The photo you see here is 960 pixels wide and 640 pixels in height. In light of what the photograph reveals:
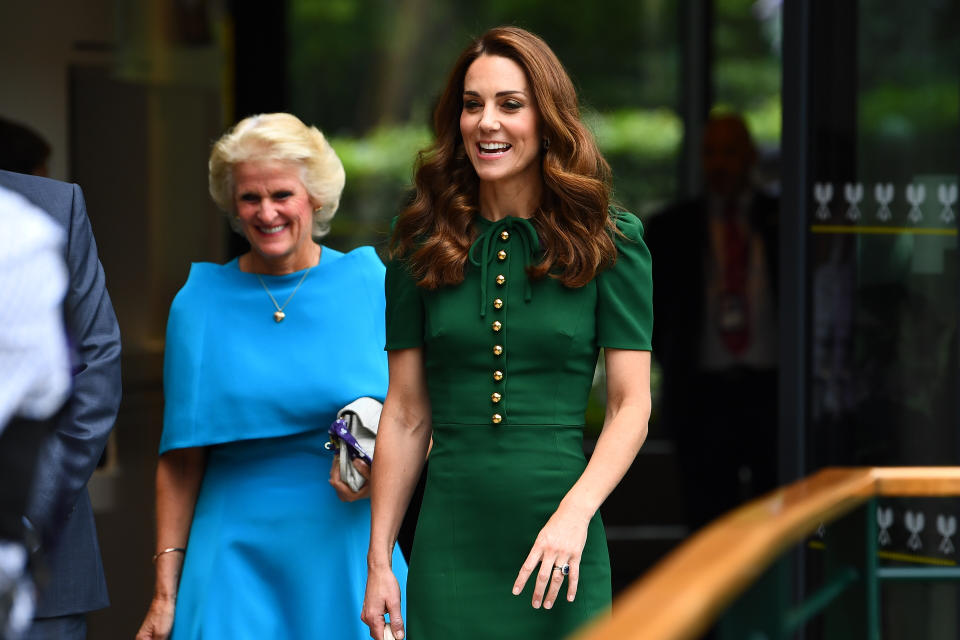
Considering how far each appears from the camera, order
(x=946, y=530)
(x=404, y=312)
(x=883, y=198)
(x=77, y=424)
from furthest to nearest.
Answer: (x=883, y=198) → (x=946, y=530) → (x=404, y=312) → (x=77, y=424)

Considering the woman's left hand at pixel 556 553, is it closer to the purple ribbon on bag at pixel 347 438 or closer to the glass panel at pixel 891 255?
the purple ribbon on bag at pixel 347 438

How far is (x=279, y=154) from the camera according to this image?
10.4 feet

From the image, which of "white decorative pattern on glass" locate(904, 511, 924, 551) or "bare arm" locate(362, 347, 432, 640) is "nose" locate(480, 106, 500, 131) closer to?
"bare arm" locate(362, 347, 432, 640)

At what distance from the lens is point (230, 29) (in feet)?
22.3

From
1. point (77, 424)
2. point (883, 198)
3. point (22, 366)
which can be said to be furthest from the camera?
point (883, 198)

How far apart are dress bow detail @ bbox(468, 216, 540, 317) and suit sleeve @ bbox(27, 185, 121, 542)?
0.62m

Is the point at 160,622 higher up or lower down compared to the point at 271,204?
lower down

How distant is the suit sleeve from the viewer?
7.23ft

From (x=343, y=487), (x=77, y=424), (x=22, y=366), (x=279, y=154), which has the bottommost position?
(x=343, y=487)

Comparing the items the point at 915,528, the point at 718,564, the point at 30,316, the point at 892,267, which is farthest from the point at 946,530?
the point at 30,316

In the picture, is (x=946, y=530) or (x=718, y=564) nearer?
(x=718, y=564)

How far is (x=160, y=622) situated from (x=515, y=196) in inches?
49.9

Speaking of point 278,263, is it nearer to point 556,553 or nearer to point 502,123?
point 502,123

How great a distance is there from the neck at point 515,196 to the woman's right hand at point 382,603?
26.1 inches
